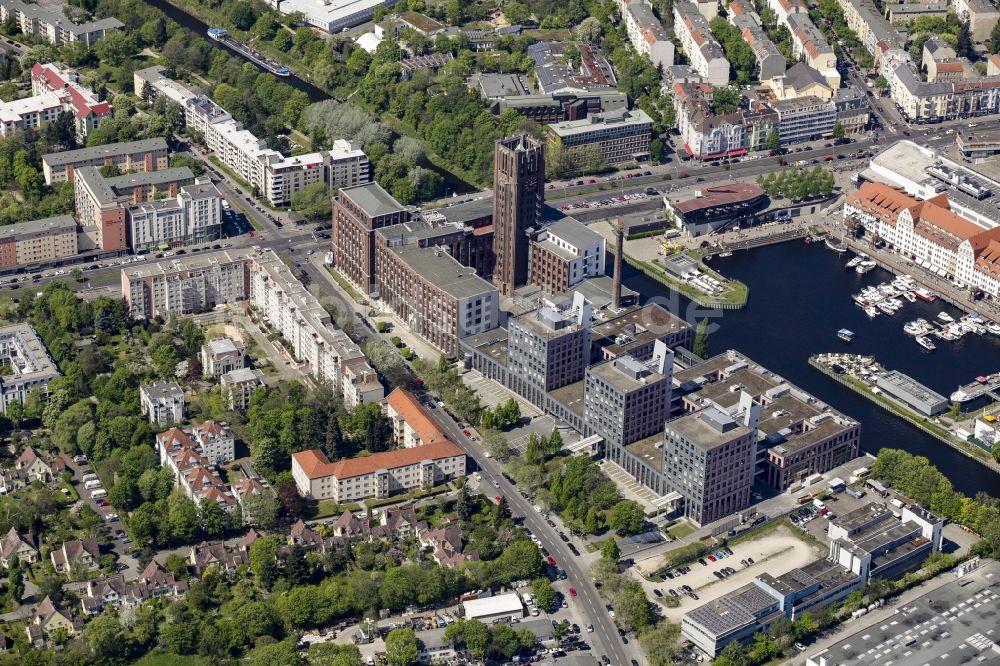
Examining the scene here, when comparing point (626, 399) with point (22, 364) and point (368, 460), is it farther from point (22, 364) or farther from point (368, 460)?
point (22, 364)

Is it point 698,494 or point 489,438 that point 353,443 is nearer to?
point 489,438

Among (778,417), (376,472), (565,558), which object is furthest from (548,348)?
(565,558)

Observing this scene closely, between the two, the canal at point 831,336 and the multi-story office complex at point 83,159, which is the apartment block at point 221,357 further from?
the multi-story office complex at point 83,159

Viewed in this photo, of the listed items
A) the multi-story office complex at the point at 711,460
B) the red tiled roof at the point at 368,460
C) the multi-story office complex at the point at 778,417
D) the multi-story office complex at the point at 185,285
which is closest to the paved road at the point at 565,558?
the red tiled roof at the point at 368,460

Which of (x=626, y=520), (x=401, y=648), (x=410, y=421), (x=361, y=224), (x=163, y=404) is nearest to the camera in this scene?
(x=401, y=648)

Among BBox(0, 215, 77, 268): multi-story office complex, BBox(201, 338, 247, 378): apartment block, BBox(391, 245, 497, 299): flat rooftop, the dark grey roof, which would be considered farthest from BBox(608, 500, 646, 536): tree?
the dark grey roof

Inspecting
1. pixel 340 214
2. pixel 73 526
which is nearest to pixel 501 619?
pixel 73 526
